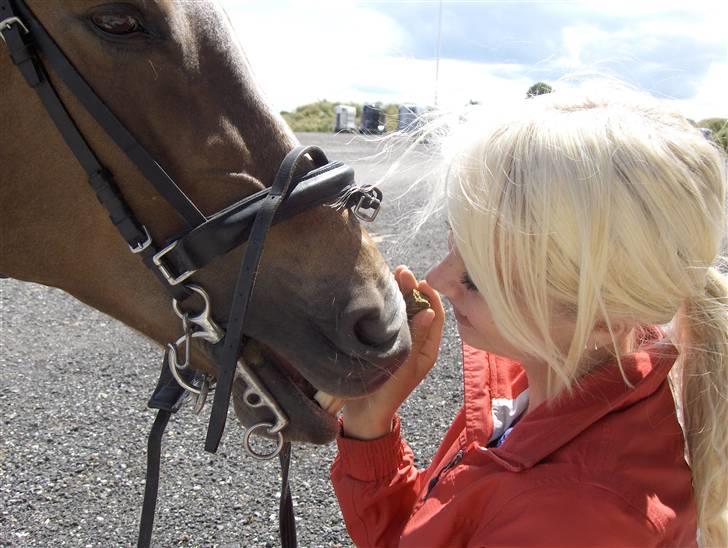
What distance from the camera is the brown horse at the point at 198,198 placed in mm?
1634

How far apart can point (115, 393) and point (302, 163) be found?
2810mm

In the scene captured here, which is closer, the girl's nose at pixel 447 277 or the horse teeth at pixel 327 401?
the girl's nose at pixel 447 277

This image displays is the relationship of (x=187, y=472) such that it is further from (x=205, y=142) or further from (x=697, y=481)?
(x=697, y=481)

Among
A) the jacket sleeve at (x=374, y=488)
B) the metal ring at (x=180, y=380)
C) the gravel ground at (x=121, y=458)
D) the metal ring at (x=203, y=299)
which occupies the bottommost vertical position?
the gravel ground at (x=121, y=458)

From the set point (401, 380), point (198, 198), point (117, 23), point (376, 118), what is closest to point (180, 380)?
point (198, 198)

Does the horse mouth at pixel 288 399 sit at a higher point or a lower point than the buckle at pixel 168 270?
lower

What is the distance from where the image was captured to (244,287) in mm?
1616

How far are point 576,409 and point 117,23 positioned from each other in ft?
4.49

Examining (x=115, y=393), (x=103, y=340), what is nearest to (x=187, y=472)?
(x=115, y=393)

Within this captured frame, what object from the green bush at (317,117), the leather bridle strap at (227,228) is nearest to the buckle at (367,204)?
the leather bridle strap at (227,228)

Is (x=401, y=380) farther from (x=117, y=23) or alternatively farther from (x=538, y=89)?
(x=117, y=23)

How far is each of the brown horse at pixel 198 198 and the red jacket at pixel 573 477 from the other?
0.32 metres

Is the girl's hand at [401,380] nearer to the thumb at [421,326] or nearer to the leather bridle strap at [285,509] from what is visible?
the thumb at [421,326]

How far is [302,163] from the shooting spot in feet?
5.92
